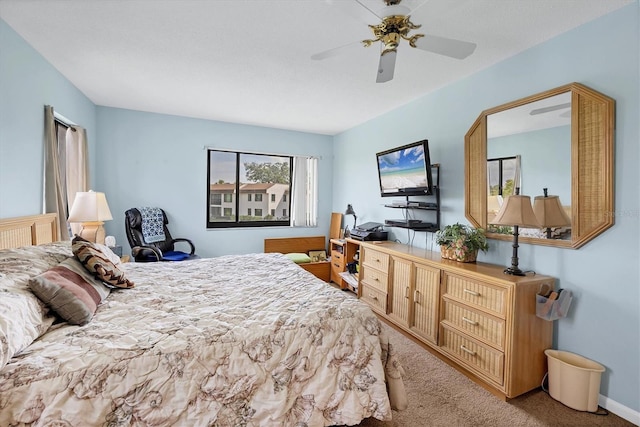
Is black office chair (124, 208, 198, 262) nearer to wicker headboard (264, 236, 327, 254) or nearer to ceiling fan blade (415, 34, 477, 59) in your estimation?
wicker headboard (264, 236, 327, 254)

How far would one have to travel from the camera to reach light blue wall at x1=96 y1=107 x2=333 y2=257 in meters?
4.05

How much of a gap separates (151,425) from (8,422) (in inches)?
18.2

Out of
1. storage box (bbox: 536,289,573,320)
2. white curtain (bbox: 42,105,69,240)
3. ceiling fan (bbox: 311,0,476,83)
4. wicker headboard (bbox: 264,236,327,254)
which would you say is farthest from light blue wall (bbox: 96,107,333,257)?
storage box (bbox: 536,289,573,320)

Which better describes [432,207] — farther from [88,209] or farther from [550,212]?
[88,209]

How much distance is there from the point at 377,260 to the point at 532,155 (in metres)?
1.77

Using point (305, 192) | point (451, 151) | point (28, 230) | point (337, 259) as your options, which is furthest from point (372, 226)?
point (28, 230)

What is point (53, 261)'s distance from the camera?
1800mm

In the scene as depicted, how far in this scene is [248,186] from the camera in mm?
5008

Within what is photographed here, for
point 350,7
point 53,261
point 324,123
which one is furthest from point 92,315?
point 324,123

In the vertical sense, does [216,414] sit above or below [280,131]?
below

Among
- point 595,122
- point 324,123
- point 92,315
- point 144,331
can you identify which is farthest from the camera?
point 324,123

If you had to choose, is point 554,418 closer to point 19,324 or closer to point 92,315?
point 92,315

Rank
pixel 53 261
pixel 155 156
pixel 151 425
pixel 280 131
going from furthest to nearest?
pixel 280 131
pixel 155 156
pixel 53 261
pixel 151 425

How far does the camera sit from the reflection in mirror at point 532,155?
2111mm
